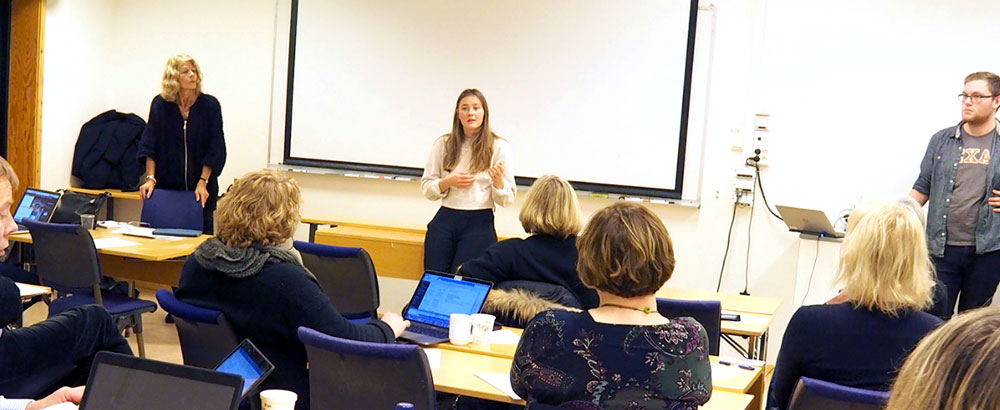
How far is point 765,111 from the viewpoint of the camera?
6449 millimetres

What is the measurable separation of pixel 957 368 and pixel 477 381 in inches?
84.2

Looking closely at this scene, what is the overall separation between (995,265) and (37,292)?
4808 millimetres

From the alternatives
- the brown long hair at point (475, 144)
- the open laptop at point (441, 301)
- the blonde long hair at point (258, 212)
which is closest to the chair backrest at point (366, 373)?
the blonde long hair at point (258, 212)

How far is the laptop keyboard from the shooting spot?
11.4 feet

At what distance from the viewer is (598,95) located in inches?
269

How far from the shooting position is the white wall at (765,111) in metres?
6.15

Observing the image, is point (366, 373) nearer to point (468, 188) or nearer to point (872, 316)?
point (872, 316)

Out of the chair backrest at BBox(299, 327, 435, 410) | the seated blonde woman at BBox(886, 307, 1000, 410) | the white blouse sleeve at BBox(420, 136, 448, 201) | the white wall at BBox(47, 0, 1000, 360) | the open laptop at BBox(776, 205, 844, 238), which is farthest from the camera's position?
the white wall at BBox(47, 0, 1000, 360)

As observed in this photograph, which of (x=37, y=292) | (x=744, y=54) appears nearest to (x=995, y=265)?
(x=744, y=54)

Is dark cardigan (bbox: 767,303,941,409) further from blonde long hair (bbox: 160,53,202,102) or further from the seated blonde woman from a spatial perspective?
blonde long hair (bbox: 160,53,202,102)

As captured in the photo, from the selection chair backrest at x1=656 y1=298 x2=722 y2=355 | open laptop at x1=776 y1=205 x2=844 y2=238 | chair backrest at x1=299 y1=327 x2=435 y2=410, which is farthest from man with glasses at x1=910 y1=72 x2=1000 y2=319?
chair backrest at x1=299 y1=327 x2=435 y2=410

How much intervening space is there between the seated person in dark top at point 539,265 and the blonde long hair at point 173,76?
3240 millimetres

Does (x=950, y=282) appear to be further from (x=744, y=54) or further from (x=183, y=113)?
(x=183, y=113)

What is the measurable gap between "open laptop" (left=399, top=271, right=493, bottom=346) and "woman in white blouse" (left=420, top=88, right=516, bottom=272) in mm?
1732
